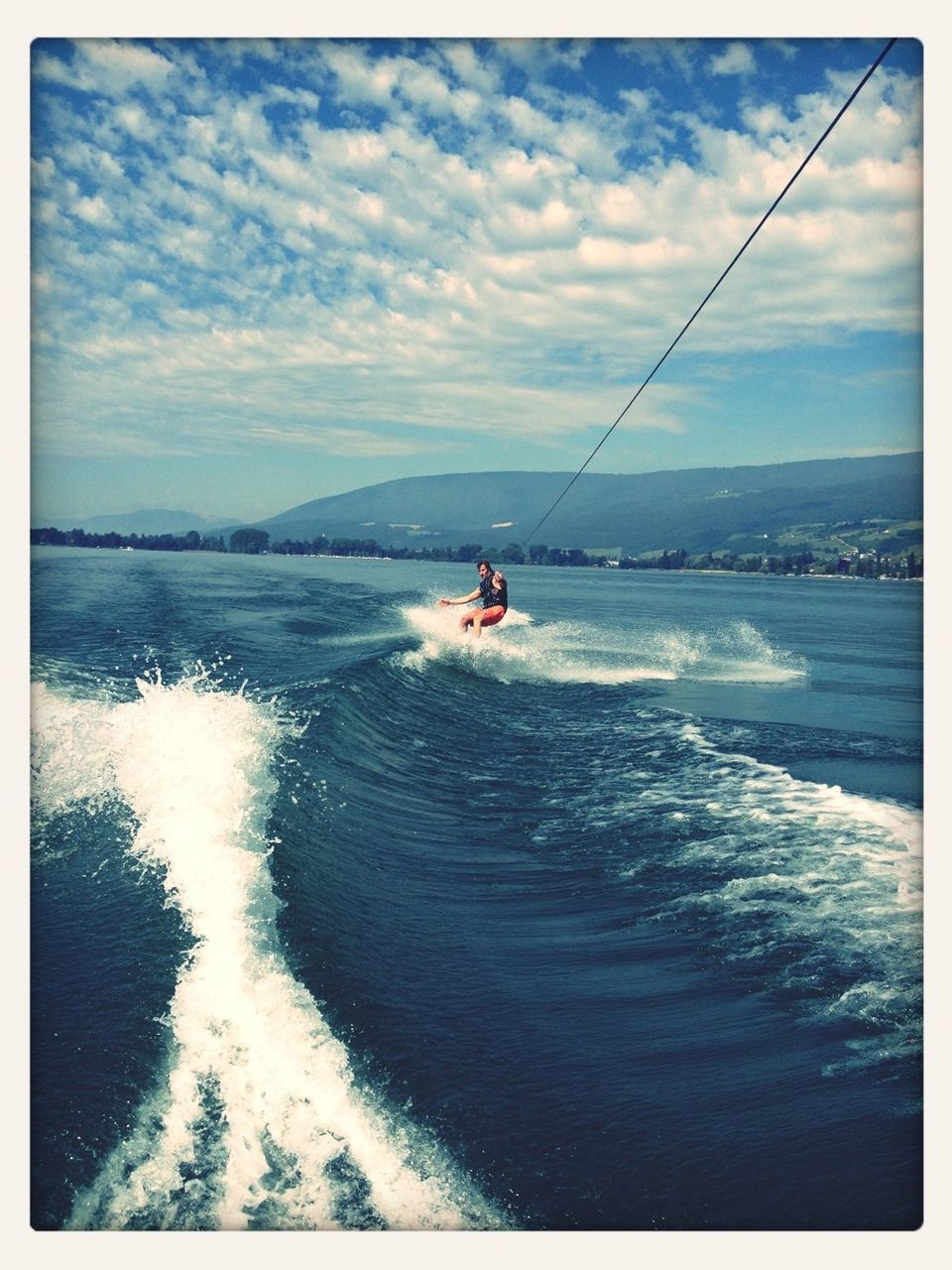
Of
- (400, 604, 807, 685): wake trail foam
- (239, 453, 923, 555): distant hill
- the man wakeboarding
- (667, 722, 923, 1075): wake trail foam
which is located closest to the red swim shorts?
the man wakeboarding

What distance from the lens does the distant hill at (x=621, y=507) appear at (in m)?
12.4

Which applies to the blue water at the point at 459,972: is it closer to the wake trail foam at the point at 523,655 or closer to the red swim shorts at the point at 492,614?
the wake trail foam at the point at 523,655

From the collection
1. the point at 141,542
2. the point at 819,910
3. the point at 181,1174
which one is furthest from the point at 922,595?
the point at 141,542

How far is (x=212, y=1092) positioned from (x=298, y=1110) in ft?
1.10

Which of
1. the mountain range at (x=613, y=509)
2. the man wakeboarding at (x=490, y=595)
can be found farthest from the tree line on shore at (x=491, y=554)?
the man wakeboarding at (x=490, y=595)

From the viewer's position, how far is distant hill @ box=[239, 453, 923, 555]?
40.6 ft

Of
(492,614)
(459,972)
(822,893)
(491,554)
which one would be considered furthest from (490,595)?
(491,554)

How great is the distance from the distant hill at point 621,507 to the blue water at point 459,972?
7.67 feet

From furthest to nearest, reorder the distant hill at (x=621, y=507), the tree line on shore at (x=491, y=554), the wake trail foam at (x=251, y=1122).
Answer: the distant hill at (x=621, y=507) → the tree line on shore at (x=491, y=554) → the wake trail foam at (x=251, y=1122)

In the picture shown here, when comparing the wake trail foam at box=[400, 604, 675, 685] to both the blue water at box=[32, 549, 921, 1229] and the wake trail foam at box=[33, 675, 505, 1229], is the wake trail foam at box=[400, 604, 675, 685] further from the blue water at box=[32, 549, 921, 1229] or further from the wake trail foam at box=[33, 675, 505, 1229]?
the wake trail foam at box=[33, 675, 505, 1229]

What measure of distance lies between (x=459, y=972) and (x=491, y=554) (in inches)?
860

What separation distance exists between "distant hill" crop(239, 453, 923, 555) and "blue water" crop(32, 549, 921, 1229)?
7.67 ft

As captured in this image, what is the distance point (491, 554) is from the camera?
25719 mm

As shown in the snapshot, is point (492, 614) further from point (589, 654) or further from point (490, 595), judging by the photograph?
point (589, 654)
